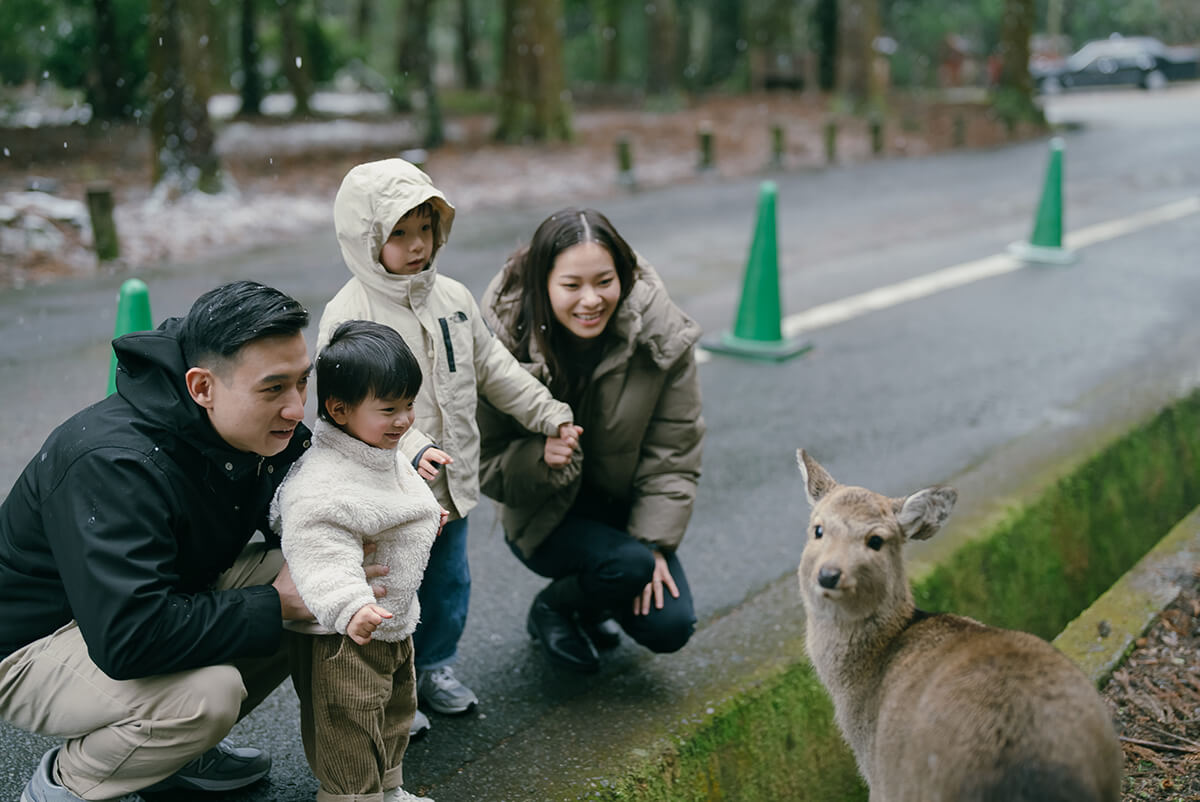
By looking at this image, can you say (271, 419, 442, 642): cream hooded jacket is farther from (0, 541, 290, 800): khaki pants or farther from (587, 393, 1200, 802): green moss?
(587, 393, 1200, 802): green moss

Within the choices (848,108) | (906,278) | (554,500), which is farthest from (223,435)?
(848,108)

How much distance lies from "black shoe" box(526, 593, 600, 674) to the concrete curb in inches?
65.3

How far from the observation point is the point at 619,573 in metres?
3.74

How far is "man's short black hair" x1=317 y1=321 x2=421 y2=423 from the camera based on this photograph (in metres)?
2.80

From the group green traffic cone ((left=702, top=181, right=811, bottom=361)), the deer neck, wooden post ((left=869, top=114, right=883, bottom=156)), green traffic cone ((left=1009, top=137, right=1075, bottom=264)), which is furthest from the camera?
wooden post ((left=869, top=114, right=883, bottom=156))

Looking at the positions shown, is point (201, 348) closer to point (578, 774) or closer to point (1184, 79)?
point (578, 774)

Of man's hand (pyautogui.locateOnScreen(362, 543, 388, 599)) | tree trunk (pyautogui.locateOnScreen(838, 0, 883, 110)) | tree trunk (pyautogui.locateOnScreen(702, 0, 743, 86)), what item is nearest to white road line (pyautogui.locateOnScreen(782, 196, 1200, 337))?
man's hand (pyautogui.locateOnScreen(362, 543, 388, 599))

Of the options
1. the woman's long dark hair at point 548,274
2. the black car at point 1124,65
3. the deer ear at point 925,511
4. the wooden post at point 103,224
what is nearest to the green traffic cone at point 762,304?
the woman's long dark hair at point 548,274

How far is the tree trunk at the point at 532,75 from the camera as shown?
19125 millimetres

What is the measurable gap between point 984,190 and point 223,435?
51.6 ft

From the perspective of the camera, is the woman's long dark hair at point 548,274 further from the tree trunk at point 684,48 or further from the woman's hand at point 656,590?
the tree trunk at point 684,48

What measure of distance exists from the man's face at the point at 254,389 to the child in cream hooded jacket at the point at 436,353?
1.56ft

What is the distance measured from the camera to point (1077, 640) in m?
4.11

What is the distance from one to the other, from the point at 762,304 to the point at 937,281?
318cm
